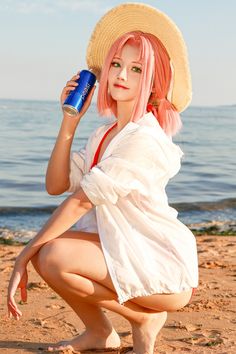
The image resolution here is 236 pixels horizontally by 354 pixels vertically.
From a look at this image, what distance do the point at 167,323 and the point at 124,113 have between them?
1468 mm

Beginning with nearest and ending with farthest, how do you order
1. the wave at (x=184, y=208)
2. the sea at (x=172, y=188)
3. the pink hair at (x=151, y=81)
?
the pink hair at (x=151, y=81), the sea at (x=172, y=188), the wave at (x=184, y=208)

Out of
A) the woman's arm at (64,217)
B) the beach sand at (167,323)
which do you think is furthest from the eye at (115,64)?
the beach sand at (167,323)

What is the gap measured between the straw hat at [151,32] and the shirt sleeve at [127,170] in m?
0.39

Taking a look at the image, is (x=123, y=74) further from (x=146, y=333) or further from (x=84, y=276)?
(x=146, y=333)

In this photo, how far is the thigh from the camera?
3.56 metres

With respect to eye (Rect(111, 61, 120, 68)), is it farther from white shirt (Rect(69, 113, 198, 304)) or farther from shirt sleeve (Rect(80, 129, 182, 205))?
shirt sleeve (Rect(80, 129, 182, 205))

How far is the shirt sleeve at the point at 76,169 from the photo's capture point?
13.1 ft

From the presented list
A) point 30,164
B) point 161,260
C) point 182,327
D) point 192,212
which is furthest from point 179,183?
point 161,260

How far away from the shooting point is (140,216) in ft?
11.9

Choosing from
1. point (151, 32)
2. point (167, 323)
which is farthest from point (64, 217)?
point (167, 323)

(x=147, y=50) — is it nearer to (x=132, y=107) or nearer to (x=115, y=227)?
(x=132, y=107)

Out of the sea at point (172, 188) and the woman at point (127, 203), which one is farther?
the sea at point (172, 188)

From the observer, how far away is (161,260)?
3.62 meters

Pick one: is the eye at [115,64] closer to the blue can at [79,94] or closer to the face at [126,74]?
the face at [126,74]
